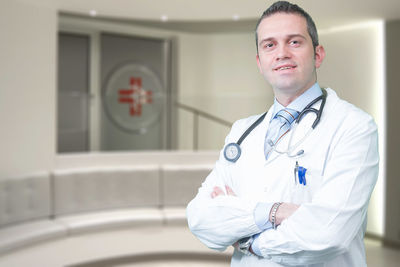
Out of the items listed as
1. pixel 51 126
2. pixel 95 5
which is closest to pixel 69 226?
pixel 51 126

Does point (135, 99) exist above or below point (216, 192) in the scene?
above

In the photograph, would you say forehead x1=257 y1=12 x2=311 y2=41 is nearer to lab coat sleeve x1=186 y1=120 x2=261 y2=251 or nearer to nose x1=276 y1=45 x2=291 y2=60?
nose x1=276 y1=45 x2=291 y2=60

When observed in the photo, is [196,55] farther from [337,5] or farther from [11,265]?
[11,265]

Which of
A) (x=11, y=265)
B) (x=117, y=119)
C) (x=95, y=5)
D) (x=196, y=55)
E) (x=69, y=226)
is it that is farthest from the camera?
(x=196, y=55)

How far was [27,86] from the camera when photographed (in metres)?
4.75

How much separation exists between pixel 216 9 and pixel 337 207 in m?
4.29

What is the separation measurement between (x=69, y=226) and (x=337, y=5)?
3.87 meters

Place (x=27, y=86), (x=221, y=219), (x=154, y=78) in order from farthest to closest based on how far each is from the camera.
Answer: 1. (x=154, y=78)
2. (x=27, y=86)
3. (x=221, y=219)

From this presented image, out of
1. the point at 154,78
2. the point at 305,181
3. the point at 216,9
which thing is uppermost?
the point at 216,9

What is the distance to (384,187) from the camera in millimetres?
5492

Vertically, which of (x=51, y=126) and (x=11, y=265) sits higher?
(x=51, y=126)

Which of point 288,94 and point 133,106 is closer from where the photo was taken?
point 288,94

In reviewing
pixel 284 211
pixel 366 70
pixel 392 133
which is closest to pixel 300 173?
pixel 284 211

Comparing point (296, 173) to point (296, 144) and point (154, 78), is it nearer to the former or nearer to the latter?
point (296, 144)
